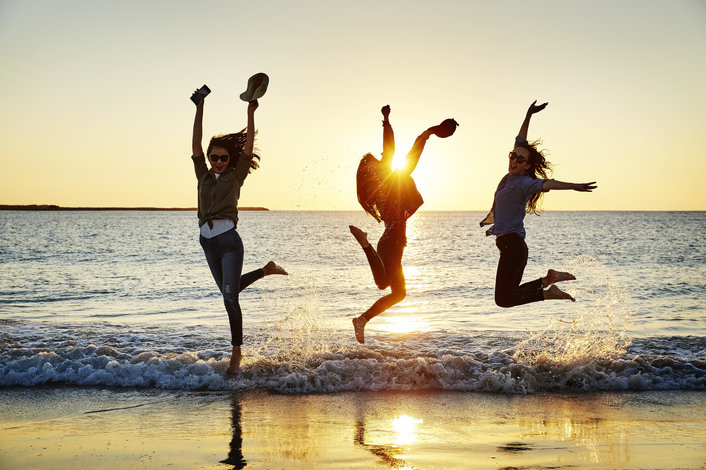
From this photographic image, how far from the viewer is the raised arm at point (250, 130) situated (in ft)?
25.5

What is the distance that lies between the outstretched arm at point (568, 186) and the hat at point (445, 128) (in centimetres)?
119

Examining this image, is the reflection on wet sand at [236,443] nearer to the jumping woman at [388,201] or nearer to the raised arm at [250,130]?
the jumping woman at [388,201]

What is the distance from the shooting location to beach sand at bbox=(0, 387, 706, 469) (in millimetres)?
5641

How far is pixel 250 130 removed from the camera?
7.79 metres

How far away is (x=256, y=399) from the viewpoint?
8008mm

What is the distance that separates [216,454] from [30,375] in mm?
4483

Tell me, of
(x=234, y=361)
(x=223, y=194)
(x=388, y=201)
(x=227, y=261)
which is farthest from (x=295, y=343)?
(x=388, y=201)

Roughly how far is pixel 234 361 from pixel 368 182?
3024 mm

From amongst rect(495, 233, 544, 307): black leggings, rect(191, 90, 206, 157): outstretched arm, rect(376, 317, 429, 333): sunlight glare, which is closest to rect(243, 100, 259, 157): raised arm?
rect(191, 90, 206, 157): outstretched arm

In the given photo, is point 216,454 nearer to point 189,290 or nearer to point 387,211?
point 387,211

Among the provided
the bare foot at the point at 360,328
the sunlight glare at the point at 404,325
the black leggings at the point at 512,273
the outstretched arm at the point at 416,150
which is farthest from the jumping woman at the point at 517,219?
the sunlight glare at the point at 404,325

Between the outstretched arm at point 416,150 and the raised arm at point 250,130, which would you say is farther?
the raised arm at point 250,130

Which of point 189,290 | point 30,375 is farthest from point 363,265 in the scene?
point 30,375

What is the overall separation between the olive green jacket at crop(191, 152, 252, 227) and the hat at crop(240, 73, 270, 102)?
0.67 m
